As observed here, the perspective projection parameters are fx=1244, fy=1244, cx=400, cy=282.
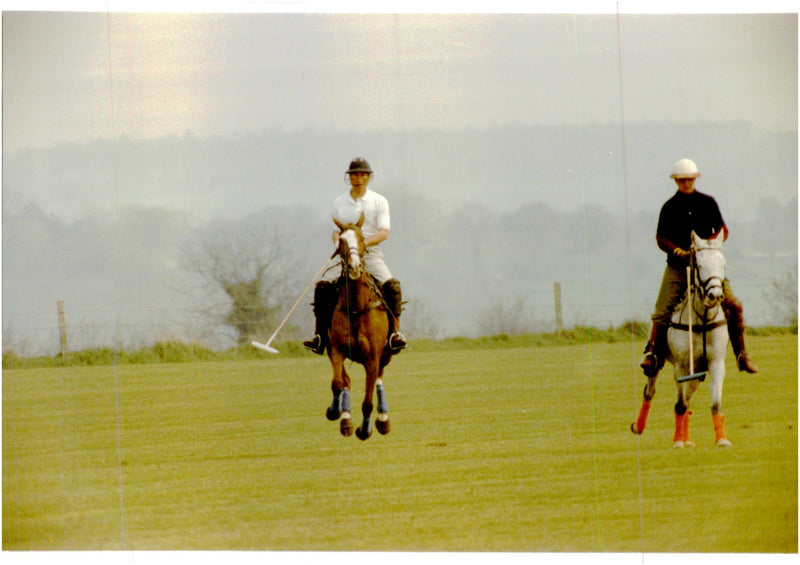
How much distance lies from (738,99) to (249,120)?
11.3ft

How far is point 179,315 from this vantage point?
9.12 m

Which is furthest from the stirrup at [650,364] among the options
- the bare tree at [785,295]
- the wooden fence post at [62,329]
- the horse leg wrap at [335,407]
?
the wooden fence post at [62,329]

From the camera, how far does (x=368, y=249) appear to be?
28.7ft

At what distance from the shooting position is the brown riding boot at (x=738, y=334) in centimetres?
862

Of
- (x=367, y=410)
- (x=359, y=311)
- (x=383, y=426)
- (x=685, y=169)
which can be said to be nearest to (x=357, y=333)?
(x=359, y=311)

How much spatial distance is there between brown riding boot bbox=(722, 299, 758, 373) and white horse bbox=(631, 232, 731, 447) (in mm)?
72

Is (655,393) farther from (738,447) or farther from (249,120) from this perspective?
(249,120)

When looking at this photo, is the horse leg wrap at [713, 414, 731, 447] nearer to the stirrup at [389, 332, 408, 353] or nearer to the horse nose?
the horse nose

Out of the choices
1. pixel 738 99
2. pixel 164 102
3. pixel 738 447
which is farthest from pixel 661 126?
pixel 164 102

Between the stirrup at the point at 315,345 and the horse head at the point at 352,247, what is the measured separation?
551 mm

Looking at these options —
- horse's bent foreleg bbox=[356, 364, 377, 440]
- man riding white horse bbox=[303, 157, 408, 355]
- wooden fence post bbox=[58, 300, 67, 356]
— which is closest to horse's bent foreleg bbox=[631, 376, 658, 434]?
man riding white horse bbox=[303, 157, 408, 355]

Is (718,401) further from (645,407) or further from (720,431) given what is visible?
(645,407)

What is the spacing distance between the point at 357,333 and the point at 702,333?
7.80ft

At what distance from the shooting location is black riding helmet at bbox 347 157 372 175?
346 inches
